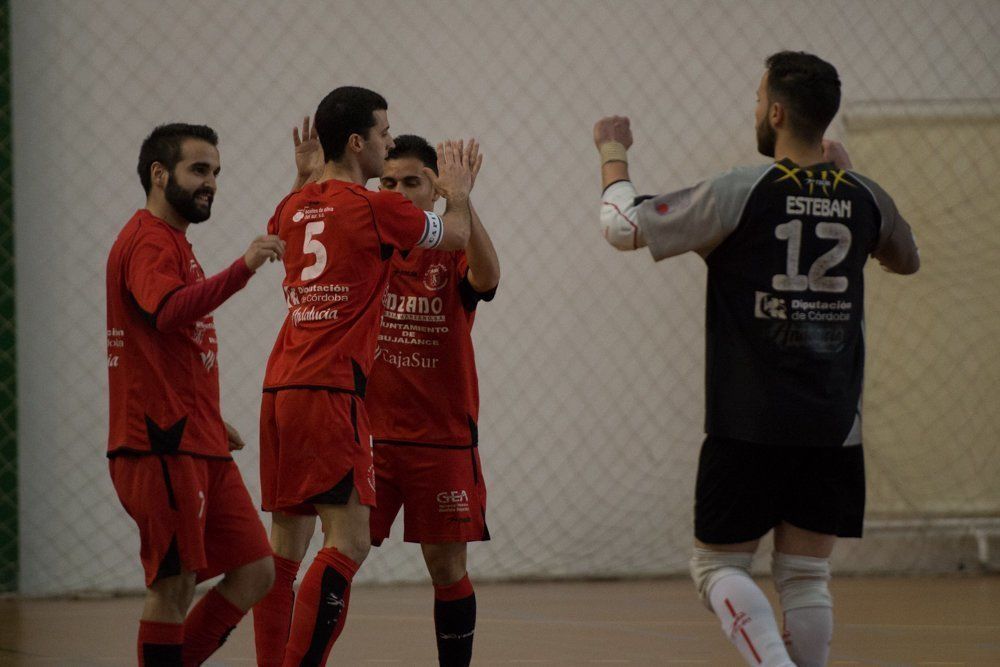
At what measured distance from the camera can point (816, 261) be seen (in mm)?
2891

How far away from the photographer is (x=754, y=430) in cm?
288

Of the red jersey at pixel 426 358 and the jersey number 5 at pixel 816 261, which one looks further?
the red jersey at pixel 426 358

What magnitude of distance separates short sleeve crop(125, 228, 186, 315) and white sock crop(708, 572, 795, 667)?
4.92 ft

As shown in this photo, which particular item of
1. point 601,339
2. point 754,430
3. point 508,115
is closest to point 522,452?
point 601,339

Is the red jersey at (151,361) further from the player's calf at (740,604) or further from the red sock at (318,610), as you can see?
the player's calf at (740,604)

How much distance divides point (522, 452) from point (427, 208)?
3.05m

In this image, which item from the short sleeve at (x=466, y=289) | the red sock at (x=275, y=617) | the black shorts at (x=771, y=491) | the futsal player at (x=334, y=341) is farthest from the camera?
the short sleeve at (x=466, y=289)

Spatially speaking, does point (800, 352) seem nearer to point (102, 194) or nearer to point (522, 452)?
point (522, 452)

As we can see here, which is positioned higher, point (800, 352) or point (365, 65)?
point (365, 65)

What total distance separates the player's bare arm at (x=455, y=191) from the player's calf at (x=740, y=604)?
1091 mm

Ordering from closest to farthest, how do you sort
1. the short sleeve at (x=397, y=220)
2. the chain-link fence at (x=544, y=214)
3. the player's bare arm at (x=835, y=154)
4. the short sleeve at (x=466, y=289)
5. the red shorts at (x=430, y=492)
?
the player's bare arm at (x=835, y=154), the short sleeve at (x=397, y=220), the red shorts at (x=430, y=492), the short sleeve at (x=466, y=289), the chain-link fence at (x=544, y=214)

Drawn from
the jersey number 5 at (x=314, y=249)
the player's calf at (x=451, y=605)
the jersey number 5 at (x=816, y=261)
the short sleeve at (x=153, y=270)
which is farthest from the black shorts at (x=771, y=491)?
the short sleeve at (x=153, y=270)

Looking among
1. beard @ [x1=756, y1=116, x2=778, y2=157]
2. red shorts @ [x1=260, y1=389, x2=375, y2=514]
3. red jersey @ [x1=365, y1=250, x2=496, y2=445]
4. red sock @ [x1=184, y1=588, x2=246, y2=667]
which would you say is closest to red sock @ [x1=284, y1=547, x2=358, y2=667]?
red shorts @ [x1=260, y1=389, x2=375, y2=514]

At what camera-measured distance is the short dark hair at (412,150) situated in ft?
13.1
